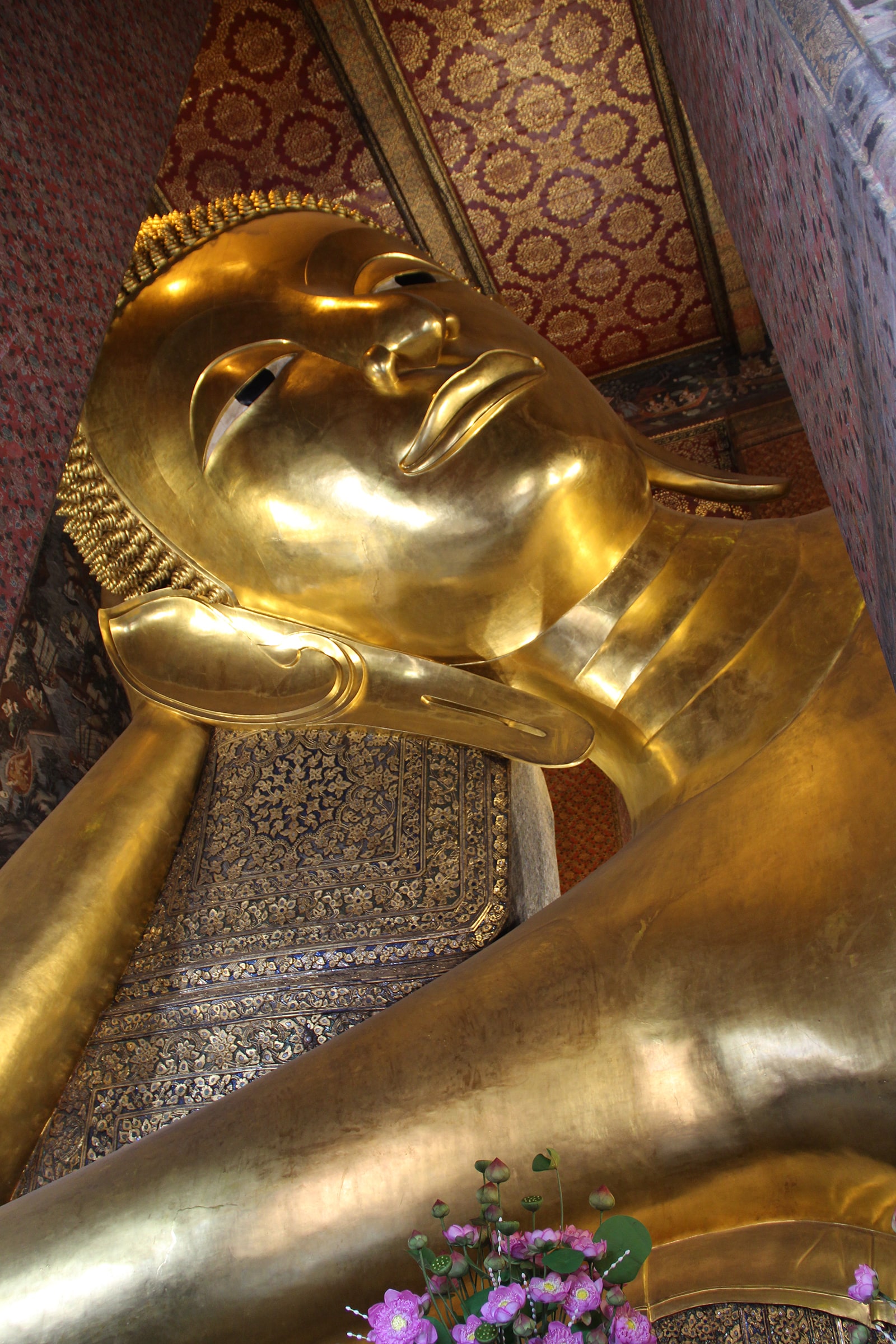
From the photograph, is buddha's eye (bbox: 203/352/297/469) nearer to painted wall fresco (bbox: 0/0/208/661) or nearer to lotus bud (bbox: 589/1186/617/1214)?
painted wall fresco (bbox: 0/0/208/661)

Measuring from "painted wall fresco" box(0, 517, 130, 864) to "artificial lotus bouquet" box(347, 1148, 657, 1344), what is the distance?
1558 millimetres

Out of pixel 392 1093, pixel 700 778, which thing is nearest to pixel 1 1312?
pixel 392 1093

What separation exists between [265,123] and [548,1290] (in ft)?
9.31

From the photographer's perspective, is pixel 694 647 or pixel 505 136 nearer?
pixel 694 647

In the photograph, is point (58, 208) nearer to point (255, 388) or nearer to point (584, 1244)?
point (255, 388)

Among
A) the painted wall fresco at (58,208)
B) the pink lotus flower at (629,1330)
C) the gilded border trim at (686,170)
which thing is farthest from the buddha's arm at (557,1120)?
the gilded border trim at (686,170)

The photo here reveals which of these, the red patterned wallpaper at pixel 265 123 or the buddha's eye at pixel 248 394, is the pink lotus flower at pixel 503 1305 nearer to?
the buddha's eye at pixel 248 394

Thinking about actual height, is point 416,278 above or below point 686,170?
above

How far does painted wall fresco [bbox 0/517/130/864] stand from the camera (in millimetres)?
2328

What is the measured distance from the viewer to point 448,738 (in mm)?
1814

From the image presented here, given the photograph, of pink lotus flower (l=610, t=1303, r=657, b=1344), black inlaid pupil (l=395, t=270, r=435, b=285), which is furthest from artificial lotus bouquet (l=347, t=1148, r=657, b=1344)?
black inlaid pupil (l=395, t=270, r=435, b=285)

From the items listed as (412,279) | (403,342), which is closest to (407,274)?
(412,279)

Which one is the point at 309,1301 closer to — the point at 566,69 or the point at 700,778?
the point at 700,778

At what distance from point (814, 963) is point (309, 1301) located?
0.65 m
